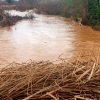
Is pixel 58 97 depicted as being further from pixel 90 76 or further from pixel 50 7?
pixel 50 7

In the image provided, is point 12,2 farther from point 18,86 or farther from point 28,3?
point 18,86

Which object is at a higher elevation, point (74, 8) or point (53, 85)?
point (53, 85)

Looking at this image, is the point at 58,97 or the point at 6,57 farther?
the point at 6,57

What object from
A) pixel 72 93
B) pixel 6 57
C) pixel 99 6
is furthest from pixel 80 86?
pixel 99 6

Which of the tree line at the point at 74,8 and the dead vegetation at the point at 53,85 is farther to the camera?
the tree line at the point at 74,8

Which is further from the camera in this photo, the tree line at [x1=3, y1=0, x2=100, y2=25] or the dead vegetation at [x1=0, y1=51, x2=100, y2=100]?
the tree line at [x1=3, y1=0, x2=100, y2=25]

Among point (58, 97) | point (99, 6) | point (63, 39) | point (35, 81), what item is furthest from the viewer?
Result: point (99, 6)

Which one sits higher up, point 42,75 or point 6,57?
point 42,75

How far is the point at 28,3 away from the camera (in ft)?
108

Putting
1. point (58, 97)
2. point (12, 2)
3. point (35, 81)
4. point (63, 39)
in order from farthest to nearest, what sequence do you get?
point (12, 2)
point (63, 39)
point (35, 81)
point (58, 97)

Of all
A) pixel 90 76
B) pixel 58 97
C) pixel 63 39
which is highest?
pixel 90 76

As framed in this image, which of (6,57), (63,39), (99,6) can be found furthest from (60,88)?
(99,6)

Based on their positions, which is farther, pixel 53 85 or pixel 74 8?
pixel 74 8

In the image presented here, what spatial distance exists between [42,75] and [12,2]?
123 feet
